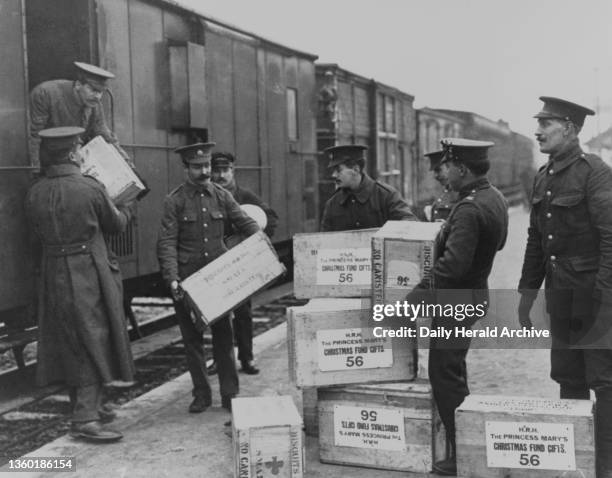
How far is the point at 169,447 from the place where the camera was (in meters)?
5.21

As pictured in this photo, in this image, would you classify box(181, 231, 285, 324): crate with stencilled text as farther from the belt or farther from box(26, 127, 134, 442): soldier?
the belt

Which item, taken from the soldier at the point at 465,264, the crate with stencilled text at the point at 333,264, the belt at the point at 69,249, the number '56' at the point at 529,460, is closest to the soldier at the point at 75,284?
the belt at the point at 69,249

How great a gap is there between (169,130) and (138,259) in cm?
144

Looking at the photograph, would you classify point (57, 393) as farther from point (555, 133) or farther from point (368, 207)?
point (555, 133)

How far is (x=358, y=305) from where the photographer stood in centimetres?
494

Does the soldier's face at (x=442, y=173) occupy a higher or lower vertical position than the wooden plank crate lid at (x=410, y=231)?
higher

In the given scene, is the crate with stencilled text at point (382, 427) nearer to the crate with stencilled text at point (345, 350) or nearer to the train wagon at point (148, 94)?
the crate with stencilled text at point (345, 350)

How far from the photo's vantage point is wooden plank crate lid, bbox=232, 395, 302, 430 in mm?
4438

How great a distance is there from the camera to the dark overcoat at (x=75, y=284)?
5.48 m

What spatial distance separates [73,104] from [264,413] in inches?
116

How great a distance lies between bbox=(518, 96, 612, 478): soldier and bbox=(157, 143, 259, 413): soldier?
2.29 m

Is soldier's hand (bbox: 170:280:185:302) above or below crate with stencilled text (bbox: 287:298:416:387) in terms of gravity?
above

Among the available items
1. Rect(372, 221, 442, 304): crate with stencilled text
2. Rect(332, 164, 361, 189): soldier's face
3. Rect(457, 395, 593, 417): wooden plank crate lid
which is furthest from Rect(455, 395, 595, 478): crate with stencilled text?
Rect(332, 164, 361, 189): soldier's face

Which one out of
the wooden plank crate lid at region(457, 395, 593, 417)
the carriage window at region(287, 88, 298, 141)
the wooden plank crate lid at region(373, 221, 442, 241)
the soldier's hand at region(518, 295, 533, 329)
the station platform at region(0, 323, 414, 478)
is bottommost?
the station platform at region(0, 323, 414, 478)
